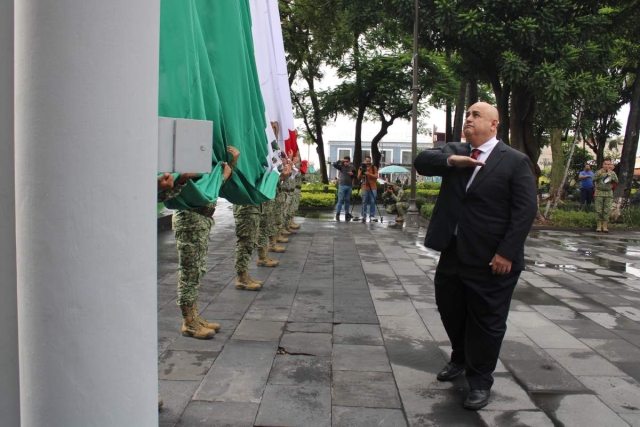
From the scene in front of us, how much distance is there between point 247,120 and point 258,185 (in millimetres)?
623

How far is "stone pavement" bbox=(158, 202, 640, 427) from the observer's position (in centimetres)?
317

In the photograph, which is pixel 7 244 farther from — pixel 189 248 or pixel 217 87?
pixel 189 248

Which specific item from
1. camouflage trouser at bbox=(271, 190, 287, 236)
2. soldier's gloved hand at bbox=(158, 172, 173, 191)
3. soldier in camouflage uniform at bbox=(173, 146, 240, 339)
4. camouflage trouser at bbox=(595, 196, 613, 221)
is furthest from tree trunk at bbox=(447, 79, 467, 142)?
soldier's gloved hand at bbox=(158, 172, 173, 191)

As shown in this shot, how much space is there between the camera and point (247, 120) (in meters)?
3.87

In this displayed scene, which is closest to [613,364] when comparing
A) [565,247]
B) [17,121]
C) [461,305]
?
[461,305]

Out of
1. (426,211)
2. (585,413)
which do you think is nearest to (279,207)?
(585,413)

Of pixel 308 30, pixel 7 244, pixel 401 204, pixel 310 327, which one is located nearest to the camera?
pixel 7 244

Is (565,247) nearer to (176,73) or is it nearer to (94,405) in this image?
(176,73)

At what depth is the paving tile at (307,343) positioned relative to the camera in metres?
4.21

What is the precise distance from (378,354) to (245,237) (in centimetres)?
256

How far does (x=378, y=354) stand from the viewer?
165 inches

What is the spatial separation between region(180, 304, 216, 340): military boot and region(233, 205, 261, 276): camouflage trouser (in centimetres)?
182

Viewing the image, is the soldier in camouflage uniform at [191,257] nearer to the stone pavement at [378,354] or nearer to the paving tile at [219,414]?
the stone pavement at [378,354]

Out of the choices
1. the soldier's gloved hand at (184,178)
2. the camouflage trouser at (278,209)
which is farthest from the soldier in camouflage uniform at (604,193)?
the soldier's gloved hand at (184,178)
